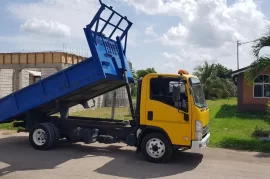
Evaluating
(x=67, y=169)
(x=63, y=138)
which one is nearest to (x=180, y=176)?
(x=67, y=169)

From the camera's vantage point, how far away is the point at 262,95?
23297 millimetres

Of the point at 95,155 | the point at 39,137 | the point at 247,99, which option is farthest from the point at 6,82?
the point at 247,99

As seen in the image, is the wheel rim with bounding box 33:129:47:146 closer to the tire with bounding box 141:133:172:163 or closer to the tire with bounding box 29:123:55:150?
the tire with bounding box 29:123:55:150

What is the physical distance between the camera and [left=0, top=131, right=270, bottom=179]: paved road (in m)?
7.48

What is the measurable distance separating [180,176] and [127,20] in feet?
16.1

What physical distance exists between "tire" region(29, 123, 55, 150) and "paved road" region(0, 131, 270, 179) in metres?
0.21

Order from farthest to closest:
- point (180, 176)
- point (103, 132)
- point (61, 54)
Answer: point (61, 54) → point (103, 132) → point (180, 176)

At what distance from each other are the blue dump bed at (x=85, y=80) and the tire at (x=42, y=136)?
0.62m

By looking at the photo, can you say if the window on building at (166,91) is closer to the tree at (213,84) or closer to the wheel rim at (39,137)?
the wheel rim at (39,137)

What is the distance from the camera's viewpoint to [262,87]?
918 inches

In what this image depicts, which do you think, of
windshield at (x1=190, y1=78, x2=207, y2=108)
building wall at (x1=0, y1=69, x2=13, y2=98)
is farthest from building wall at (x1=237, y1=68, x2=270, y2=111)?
windshield at (x1=190, y1=78, x2=207, y2=108)

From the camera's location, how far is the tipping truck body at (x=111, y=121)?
27.2 feet

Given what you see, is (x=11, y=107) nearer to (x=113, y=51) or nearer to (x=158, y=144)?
(x=113, y=51)

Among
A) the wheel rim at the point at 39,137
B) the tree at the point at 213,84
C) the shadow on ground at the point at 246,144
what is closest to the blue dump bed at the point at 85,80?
the wheel rim at the point at 39,137
